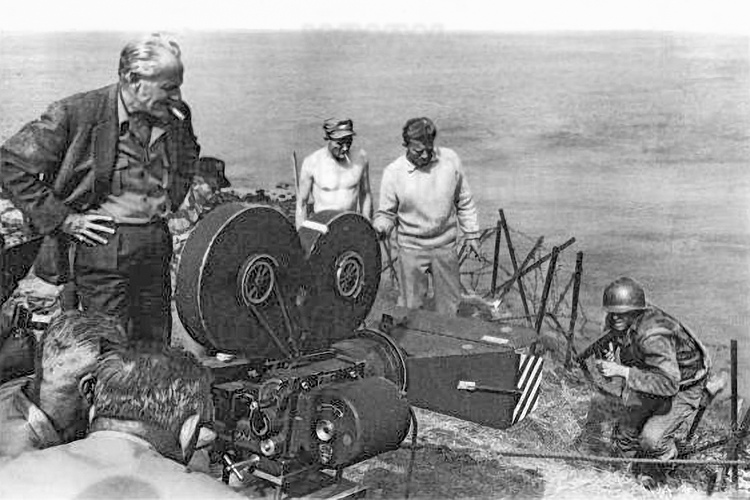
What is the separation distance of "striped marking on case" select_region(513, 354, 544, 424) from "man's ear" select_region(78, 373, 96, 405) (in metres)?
2.97

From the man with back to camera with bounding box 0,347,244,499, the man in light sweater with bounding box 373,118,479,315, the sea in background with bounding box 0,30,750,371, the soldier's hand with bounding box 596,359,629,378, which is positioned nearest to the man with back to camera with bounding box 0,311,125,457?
the man with back to camera with bounding box 0,347,244,499

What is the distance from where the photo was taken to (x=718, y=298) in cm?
1122

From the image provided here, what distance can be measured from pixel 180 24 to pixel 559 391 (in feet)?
13.5

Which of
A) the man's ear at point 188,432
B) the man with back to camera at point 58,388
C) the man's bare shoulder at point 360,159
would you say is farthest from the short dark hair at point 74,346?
the man's bare shoulder at point 360,159

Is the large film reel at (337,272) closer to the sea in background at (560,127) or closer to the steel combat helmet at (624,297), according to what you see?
the steel combat helmet at (624,297)

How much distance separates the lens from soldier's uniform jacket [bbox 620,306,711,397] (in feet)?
18.4

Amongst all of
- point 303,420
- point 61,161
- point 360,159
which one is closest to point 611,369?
point 303,420

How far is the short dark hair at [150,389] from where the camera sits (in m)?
2.82

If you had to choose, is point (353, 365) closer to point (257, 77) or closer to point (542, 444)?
point (542, 444)

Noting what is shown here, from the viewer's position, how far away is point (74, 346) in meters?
3.34

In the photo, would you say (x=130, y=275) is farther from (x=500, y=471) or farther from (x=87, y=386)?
(x=500, y=471)

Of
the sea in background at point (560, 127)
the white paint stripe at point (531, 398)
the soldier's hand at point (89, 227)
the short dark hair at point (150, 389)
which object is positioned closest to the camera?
the short dark hair at point (150, 389)

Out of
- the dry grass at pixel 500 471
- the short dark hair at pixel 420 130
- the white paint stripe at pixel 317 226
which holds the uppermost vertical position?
the short dark hair at pixel 420 130

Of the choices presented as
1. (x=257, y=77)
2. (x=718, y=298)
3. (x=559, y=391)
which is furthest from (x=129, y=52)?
(x=718, y=298)
